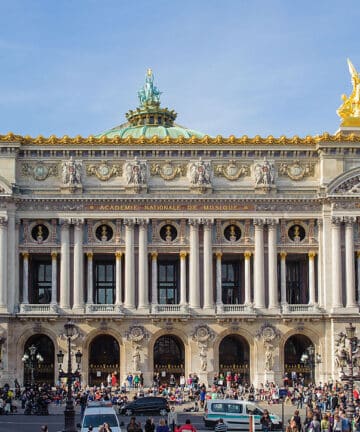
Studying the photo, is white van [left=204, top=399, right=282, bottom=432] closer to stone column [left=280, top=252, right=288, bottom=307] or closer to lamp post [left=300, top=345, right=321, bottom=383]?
lamp post [left=300, top=345, right=321, bottom=383]

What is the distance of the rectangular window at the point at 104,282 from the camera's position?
91875 millimetres

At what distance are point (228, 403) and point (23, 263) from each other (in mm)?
29643

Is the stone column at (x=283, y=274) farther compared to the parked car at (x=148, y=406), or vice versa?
the stone column at (x=283, y=274)

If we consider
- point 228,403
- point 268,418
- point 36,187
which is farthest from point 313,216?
point 268,418

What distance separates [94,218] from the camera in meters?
89.2

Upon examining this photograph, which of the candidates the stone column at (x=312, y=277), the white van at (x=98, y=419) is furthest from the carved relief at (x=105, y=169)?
the white van at (x=98, y=419)

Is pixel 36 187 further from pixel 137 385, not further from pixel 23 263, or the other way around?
pixel 137 385

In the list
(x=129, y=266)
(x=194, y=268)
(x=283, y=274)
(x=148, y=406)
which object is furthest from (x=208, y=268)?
(x=148, y=406)

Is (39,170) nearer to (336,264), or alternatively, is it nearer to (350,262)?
(336,264)

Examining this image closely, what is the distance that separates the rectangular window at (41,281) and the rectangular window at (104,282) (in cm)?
377

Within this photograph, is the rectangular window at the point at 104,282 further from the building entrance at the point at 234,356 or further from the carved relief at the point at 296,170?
the carved relief at the point at 296,170

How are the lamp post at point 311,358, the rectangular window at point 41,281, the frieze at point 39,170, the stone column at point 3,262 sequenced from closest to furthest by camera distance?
the lamp post at point 311,358 → the stone column at point 3,262 → the frieze at point 39,170 → the rectangular window at point 41,281

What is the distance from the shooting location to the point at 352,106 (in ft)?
306

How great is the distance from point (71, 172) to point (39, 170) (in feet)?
8.57
